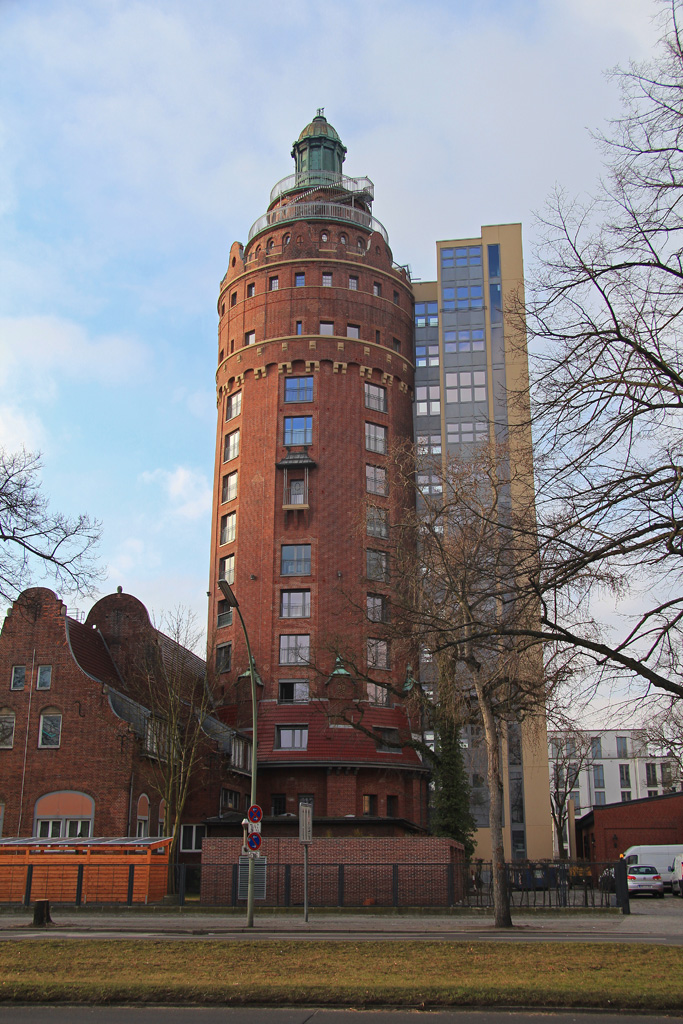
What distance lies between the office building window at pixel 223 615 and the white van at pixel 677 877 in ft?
80.7

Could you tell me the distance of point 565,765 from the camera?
261 feet

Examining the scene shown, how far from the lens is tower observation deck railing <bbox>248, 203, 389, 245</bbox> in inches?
2319

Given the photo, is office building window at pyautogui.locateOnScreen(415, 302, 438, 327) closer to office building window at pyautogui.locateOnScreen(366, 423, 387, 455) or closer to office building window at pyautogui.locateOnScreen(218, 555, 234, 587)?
office building window at pyautogui.locateOnScreen(366, 423, 387, 455)

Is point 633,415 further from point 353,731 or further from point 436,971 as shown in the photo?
point 353,731

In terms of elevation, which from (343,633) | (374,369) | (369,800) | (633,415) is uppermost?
(374,369)

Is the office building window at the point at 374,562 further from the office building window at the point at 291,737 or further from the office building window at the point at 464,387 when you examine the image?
the office building window at the point at 464,387

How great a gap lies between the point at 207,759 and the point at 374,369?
2379 cm

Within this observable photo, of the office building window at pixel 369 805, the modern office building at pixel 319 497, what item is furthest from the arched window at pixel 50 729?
the office building window at pixel 369 805

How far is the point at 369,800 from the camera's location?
49.6 m

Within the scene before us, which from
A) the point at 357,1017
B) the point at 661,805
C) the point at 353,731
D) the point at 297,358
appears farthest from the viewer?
the point at 661,805

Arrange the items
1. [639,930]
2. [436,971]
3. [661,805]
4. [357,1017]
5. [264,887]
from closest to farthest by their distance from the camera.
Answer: [357,1017] < [436,971] < [639,930] < [264,887] < [661,805]

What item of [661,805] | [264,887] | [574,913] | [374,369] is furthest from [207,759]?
[661,805]

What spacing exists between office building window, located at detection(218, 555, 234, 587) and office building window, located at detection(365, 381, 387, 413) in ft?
37.5

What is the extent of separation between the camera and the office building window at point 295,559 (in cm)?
5206
